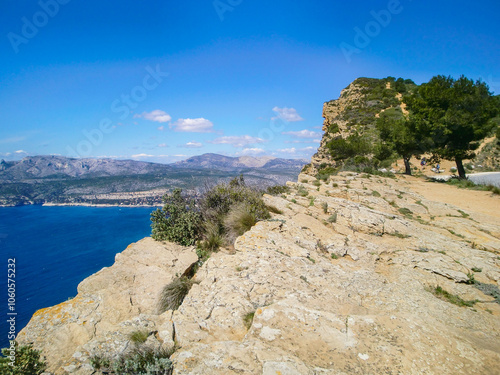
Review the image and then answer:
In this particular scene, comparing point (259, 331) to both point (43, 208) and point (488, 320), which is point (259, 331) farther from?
point (43, 208)

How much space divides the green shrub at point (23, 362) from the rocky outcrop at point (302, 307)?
175mm

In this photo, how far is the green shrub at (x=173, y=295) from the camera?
434 centimetres

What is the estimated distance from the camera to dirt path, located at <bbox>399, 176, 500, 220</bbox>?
1215 centimetres

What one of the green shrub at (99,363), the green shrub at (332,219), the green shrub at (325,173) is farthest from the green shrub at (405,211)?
the green shrub at (99,363)

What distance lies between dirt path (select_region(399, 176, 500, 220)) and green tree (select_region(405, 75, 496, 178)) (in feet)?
15.7

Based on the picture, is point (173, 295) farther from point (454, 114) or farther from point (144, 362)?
point (454, 114)

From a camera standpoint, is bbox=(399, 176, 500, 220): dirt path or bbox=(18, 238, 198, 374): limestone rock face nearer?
bbox=(18, 238, 198, 374): limestone rock face

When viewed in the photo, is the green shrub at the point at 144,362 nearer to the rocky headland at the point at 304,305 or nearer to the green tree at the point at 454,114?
the rocky headland at the point at 304,305

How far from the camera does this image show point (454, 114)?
61.6ft

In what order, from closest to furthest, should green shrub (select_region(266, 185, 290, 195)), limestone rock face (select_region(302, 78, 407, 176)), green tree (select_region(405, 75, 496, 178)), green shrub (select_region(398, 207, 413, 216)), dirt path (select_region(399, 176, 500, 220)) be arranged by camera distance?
green shrub (select_region(398, 207, 413, 216)), green shrub (select_region(266, 185, 290, 195)), dirt path (select_region(399, 176, 500, 220)), green tree (select_region(405, 75, 496, 178)), limestone rock face (select_region(302, 78, 407, 176))

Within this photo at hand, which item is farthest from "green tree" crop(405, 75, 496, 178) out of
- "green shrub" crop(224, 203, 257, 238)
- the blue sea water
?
the blue sea water

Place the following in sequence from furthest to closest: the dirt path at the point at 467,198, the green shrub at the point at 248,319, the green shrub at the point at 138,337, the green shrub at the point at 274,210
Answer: the dirt path at the point at 467,198 → the green shrub at the point at 274,210 → the green shrub at the point at 248,319 → the green shrub at the point at 138,337

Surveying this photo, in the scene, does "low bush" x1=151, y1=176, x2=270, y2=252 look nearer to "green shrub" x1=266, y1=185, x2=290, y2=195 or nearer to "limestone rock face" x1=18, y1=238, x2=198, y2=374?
"limestone rock face" x1=18, y1=238, x2=198, y2=374

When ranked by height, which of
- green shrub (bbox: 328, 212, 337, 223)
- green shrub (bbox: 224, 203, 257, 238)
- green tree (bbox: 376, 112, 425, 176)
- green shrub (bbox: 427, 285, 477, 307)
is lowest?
green shrub (bbox: 427, 285, 477, 307)
